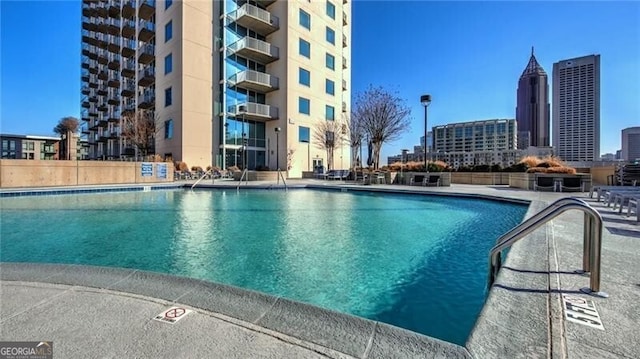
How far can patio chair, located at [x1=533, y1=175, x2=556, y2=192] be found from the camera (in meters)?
12.3

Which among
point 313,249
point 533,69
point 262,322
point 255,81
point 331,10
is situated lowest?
point 313,249

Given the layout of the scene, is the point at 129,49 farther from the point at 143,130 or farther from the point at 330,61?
the point at 330,61

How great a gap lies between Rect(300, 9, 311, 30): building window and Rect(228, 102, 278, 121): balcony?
8072mm

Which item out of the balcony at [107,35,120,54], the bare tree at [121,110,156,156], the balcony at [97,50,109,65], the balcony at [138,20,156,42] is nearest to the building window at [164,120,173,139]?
the bare tree at [121,110,156,156]

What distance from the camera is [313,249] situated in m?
4.71

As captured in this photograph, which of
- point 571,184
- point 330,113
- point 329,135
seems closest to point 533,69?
point 330,113

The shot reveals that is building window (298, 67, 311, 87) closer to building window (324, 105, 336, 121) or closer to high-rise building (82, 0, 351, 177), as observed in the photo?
high-rise building (82, 0, 351, 177)

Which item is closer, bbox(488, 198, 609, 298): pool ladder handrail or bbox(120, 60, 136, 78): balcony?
bbox(488, 198, 609, 298): pool ladder handrail

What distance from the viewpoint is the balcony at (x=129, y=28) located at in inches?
1176

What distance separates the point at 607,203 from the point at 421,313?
766 centimetres

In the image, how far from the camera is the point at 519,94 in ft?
234

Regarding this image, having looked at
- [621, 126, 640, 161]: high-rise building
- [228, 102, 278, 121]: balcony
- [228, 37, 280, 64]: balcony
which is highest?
[228, 37, 280, 64]: balcony

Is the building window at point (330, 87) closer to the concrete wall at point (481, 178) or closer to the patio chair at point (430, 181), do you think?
the concrete wall at point (481, 178)

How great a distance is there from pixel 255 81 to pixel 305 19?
8.03 meters
